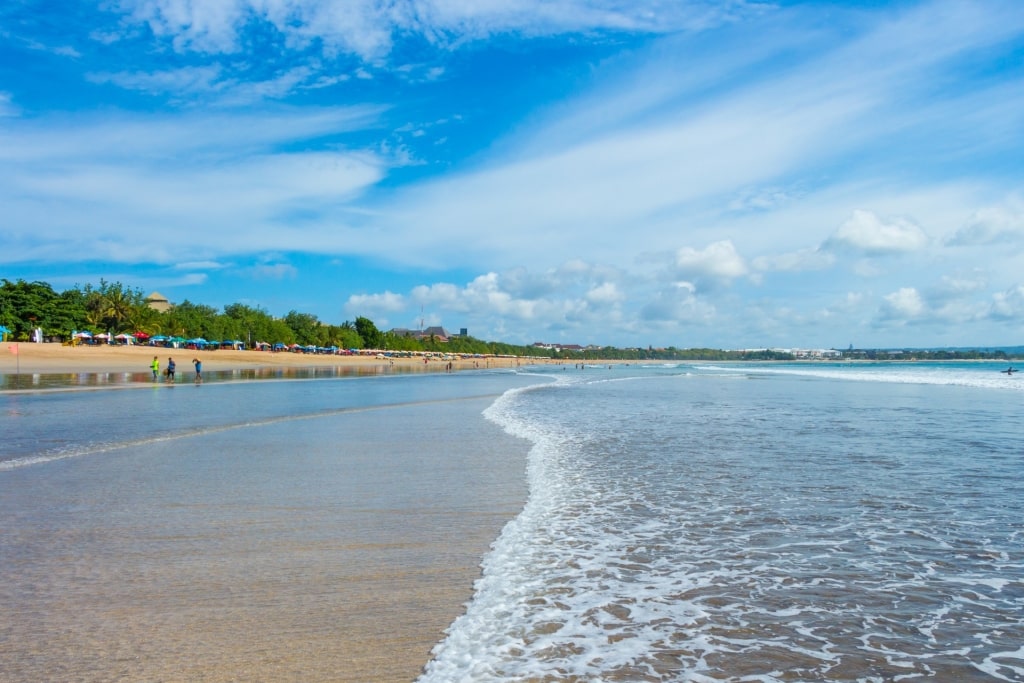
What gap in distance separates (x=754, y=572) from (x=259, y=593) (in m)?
4.44

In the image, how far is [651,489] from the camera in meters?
10.4

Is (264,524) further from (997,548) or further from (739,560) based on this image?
(997,548)

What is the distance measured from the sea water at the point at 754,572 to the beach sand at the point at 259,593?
0.43 metres

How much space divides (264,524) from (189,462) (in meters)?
5.41

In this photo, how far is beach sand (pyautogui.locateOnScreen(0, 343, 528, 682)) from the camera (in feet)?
14.3

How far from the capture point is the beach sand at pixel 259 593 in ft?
14.3

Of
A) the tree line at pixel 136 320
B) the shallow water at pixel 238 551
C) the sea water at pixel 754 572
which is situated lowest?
the sea water at pixel 754 572

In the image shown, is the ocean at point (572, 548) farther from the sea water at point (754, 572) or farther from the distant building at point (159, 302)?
the distant building at point (159, 302)

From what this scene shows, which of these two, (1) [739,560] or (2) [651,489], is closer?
(1) [739,560]

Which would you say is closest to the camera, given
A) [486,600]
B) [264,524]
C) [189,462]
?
[486,600]

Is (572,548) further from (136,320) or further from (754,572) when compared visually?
(136,320)

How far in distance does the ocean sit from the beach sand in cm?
4

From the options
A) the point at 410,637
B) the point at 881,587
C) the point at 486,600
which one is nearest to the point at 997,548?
the point at 881,587

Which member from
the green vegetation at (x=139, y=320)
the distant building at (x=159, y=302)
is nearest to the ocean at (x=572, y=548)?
the green vegetation at (x=139, y=320)
